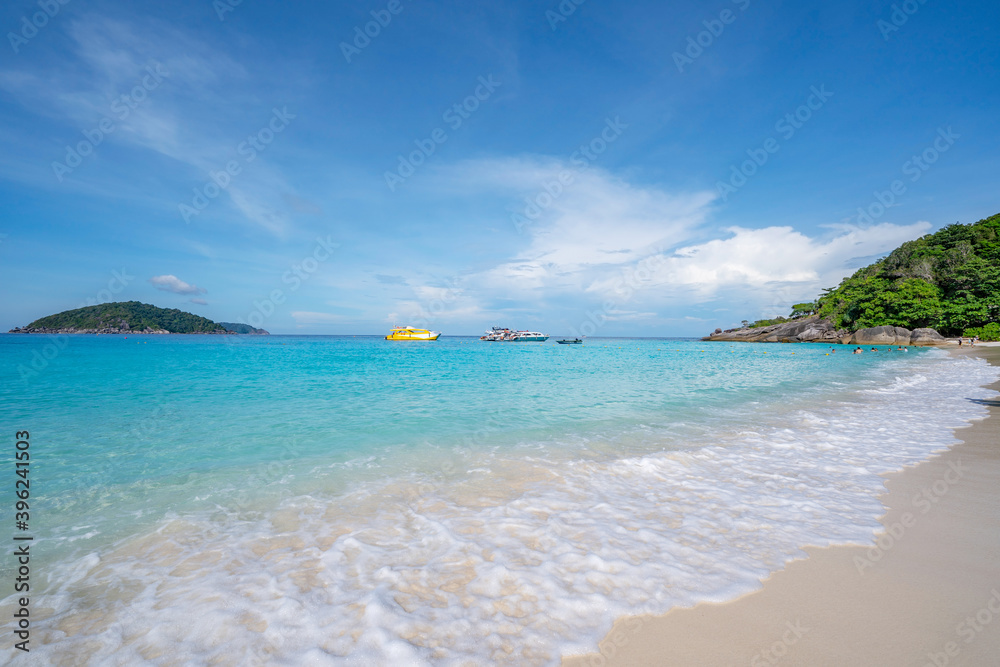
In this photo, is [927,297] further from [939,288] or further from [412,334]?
[412,334]

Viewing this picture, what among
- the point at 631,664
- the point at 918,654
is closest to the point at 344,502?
the point at 631,664

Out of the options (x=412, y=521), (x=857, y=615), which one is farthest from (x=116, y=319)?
(x=857, y=615)

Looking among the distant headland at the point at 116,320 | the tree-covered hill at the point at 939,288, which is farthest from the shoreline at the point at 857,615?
the distant headland at the point at 116,320

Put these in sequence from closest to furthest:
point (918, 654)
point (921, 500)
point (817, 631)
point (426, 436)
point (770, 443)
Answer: point (918, 654) < point (817, 631) < point (921, 500) < point (770, 443) < point (426, 436)

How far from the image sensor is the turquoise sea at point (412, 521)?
302 centimetres

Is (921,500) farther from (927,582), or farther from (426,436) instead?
(426,436)

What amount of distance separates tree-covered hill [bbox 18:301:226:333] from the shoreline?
165885mm

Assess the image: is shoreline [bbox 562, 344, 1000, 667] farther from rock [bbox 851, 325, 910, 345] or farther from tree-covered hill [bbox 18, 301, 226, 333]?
tree-covered hill [bbox 18, 301, 226, 333]

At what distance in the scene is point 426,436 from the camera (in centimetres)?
941

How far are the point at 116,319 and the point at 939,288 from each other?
652ft

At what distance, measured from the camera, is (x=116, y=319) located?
389 ft

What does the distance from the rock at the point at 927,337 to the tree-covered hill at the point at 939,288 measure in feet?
13.0

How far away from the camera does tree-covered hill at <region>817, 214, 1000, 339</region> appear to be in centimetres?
5594

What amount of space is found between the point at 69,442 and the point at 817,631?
13.4 meters
